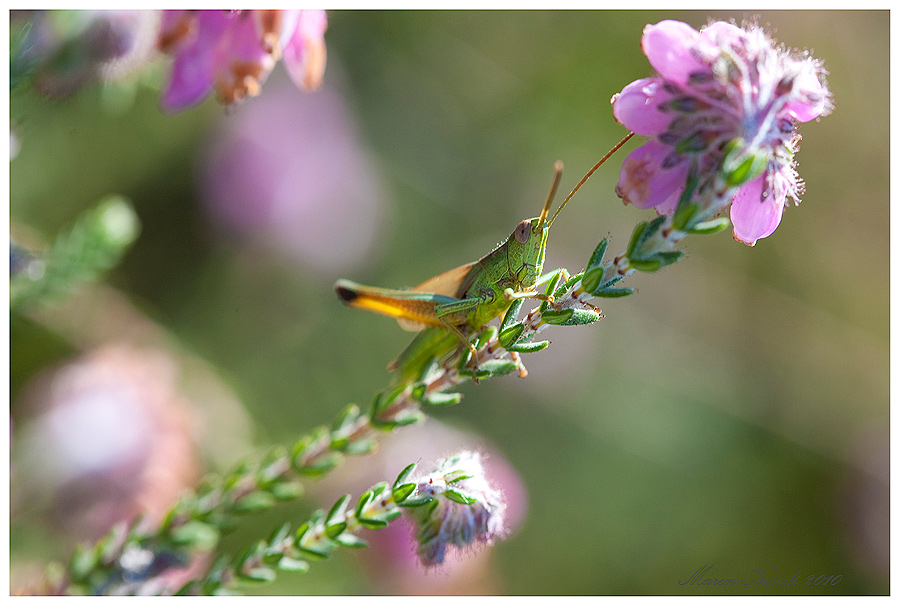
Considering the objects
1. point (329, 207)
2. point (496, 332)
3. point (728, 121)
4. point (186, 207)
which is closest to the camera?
point (728, 121)

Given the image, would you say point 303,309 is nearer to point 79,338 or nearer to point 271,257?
point 271,257

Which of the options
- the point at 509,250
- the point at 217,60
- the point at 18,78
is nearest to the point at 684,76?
the point at 509,250

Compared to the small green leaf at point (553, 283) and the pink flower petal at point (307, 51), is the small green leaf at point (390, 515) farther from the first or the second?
the pink flower petal at point (307, 51)

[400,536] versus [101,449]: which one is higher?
[101,449]

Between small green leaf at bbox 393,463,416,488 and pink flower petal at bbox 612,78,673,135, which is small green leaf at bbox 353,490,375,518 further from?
pink flower petal at bbox 612,78,673,135

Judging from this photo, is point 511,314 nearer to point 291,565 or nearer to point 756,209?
point 756,209

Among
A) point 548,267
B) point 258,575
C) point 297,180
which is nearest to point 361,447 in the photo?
point 258,575
